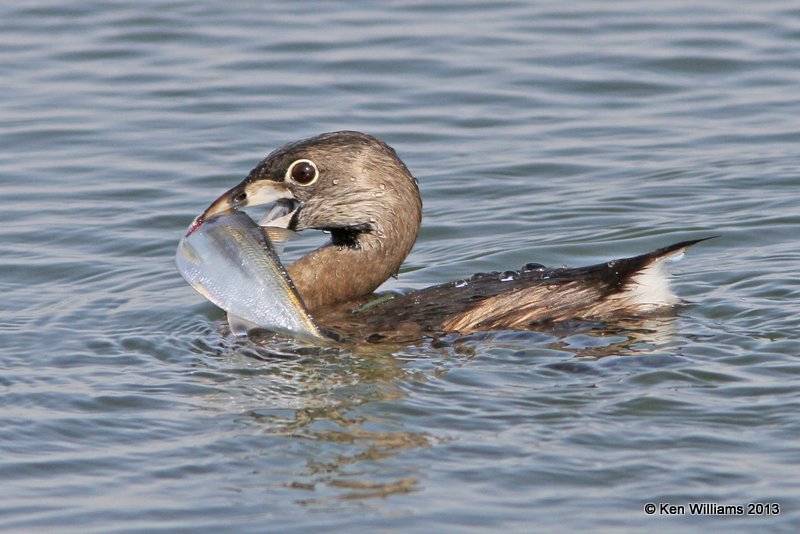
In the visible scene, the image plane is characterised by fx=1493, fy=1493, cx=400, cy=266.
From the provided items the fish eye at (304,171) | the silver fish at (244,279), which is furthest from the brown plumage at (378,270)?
the silver fish at (244,279)

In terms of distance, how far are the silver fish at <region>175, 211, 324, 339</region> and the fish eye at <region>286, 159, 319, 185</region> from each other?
773 millimetres

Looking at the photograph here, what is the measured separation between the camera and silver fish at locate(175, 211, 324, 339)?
784 cm

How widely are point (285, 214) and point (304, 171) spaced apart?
1.05 feet

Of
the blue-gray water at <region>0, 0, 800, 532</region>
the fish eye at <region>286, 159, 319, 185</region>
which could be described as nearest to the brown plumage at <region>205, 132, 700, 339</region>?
the fish eye at <region>286, 159, 319, 185</region>

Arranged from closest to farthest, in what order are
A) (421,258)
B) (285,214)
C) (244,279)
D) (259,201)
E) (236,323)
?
(244,279) < (236,323) < (259,201) < (285,214) < (421,258)

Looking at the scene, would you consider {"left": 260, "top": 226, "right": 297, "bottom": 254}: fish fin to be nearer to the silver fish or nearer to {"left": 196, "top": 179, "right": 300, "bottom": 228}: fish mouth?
{"left": 196, "top": 179, "right": 300, "bottom": 228}: fish mouth

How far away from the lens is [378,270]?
8.88m

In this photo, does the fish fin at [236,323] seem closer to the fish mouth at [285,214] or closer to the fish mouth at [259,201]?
the fish mouth at [259,201]

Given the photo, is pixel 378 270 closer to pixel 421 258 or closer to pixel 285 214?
pixel 285 214

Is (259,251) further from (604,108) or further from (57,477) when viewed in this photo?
(604,108)

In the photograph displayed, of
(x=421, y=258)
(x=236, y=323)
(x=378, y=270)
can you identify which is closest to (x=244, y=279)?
(x=236, y=323)

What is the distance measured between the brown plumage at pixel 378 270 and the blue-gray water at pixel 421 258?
18 cm

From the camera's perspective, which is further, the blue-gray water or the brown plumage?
the brown plumage

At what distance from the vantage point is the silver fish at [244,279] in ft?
25.7
